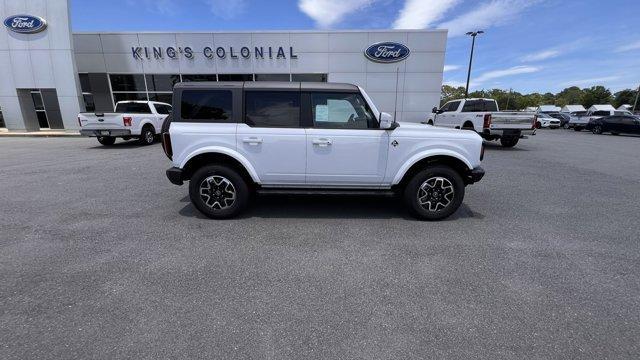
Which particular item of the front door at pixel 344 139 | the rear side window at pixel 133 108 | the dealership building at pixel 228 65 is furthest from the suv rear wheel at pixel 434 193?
the dealership building at pixel 228 65

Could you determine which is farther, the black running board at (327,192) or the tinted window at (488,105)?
the tinted window at (488,105)

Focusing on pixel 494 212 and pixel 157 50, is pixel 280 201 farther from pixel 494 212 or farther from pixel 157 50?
pixel 157 50

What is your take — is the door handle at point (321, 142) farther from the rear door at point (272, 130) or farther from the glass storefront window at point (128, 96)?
the glass storefront window at point (128, 96)

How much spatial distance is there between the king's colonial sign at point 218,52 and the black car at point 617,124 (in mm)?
22286

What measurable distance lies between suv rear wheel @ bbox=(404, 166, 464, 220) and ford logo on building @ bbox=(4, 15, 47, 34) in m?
20.9

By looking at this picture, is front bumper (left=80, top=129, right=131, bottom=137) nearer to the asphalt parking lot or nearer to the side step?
the asphalt parking lot

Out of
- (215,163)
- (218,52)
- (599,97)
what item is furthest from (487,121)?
(599,97)

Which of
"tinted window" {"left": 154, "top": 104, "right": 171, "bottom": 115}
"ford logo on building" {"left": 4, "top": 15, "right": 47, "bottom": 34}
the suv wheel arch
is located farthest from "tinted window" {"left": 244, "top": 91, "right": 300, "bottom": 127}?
"ford logo on building" {"left": 4, "top": 15, "right": 47, "bottom": 34}

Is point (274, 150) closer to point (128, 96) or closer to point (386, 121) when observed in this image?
point (386, 121)

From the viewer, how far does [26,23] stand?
15312 mm

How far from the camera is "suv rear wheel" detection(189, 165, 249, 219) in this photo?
14.2ft

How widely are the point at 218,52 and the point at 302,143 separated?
16362 millimetres

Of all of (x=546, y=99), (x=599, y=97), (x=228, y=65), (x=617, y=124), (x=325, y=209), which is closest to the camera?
(x=325, y=209)

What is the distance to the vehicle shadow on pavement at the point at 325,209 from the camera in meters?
4.61
